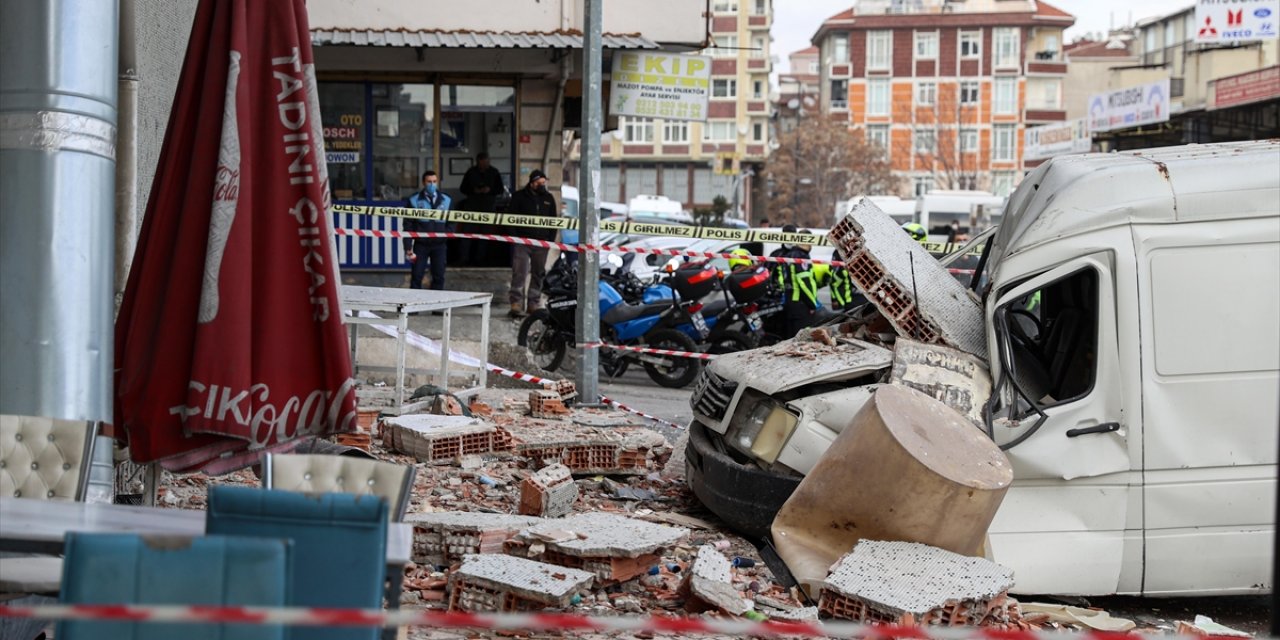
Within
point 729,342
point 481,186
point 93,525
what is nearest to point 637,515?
point 93,525

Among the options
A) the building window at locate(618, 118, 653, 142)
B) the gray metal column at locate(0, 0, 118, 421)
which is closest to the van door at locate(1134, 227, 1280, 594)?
the gray metal column at locate(0, 0, 118, 421)

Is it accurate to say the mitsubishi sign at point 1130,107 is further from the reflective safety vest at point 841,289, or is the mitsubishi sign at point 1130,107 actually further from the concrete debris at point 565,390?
the concrete debris at point 565,390

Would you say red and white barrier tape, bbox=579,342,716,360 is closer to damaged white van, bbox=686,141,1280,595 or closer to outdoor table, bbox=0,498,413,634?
damaged white van, bbox=686,141,1280,595

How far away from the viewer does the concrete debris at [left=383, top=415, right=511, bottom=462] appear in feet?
29.3

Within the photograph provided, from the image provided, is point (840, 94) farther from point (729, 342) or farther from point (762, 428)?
point (762, 428)

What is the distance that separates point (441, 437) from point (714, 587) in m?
3.22

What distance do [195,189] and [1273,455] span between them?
5.10 metres

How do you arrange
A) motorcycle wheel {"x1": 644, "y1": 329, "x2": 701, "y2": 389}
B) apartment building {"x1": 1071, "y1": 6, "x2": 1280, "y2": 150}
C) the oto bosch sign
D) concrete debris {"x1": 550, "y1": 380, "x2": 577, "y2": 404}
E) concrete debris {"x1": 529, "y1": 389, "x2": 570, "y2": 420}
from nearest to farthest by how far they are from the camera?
concrete debris {"x1": 529, "y1": 389, "x2": 570, "y2": 420}, concrete debris {"x1": 550, "y1": 380, "x2": 577, "y2": 404}, motorcycle wheel {"x1": 644, "y1": 329, "x2": 701, "y2": 389}, the oto bosch sign, apartment building {"x1": 1071, "y1": 6, "x2": 1280, "y2": 150}

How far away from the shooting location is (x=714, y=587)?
20.2ft

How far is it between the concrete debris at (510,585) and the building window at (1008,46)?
106 meters

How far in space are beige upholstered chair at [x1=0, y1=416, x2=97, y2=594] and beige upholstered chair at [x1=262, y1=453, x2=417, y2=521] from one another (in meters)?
0.78

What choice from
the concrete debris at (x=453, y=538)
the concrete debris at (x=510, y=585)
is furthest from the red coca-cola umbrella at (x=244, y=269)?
the concrete debris at (x=453, y=538)

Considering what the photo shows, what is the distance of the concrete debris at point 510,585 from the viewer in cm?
580

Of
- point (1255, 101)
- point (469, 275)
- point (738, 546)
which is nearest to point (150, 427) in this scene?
point (738, 546)
